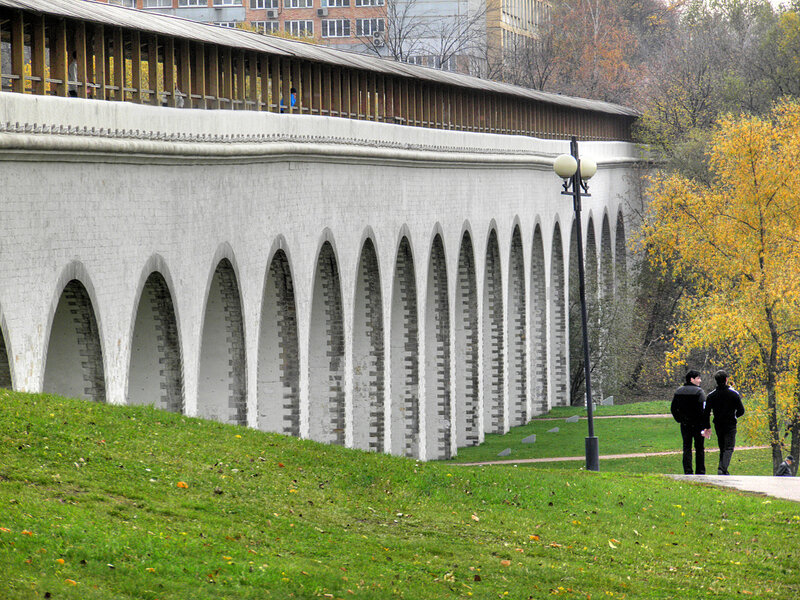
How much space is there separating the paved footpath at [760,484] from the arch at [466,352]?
22.4m

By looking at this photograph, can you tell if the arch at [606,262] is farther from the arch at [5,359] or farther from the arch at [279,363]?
the arch at [5,359]

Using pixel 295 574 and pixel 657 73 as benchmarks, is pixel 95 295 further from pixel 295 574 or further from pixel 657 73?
pixel 657 73

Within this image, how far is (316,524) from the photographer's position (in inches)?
550

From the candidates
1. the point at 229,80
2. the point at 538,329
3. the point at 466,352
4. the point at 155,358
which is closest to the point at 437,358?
the point at 466,352

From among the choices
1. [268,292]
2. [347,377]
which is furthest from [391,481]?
[347,377]

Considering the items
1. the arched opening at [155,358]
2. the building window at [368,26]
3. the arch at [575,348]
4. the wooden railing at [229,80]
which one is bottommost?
the arch at [575,348]

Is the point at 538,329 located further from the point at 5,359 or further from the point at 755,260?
the point at 5,359

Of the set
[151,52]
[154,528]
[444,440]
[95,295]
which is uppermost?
[151,52]

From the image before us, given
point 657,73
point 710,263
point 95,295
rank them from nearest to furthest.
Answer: point 95,295 → point 710,263 → point 657,73

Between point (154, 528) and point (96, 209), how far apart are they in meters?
8.97

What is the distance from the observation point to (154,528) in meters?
12.3

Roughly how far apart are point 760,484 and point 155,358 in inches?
373

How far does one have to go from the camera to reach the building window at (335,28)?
3949 inches

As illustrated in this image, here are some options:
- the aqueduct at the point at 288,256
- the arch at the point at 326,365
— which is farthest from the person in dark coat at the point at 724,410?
the arch at the point at 326,365
